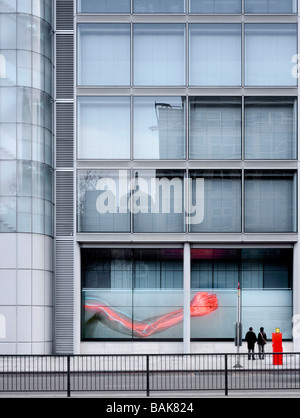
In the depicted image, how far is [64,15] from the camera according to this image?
31.6 m

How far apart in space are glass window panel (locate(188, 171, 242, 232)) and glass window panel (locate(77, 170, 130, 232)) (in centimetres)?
282

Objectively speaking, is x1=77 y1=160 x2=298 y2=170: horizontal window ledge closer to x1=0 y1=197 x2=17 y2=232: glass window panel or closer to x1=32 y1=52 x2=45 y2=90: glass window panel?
x1=0 y1=197 x2=17 y2=232: glass window panel

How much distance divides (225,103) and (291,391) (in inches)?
648

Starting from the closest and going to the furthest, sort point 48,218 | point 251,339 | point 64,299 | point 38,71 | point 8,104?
point 251,339 → point 8,104 → point 38,71 → point 48,218 → point 64,299

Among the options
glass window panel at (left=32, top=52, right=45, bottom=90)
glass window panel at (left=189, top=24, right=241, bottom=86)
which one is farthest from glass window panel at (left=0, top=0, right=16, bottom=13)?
glass window panel at (left=189, top=24, right=241, bottom=86)

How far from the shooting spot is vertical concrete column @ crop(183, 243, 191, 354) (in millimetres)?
31047

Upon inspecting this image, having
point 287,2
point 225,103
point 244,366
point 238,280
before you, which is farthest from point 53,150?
point 244,366

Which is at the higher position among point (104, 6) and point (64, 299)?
point (104, 6)

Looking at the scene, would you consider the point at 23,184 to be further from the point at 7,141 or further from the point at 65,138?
the point at 65,138

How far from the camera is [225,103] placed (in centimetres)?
3158

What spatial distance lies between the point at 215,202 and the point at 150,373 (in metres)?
14.4

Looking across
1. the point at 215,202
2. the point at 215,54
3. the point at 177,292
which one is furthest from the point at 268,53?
the point at 177,292

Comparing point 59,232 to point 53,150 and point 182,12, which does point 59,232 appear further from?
point 182,12

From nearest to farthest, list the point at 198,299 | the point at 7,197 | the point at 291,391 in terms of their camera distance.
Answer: the point at 291,391
the point at 7,197
the point at 198,299
